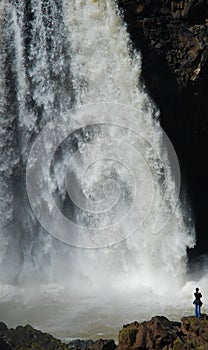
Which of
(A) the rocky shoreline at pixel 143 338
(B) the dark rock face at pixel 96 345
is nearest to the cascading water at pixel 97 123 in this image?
(B) the dark rock face at pixel 96 345

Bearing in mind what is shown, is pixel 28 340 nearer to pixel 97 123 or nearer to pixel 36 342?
pixel 36 342

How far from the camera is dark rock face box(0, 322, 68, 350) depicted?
12.3 meters

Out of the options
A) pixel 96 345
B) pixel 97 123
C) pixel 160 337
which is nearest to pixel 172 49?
pixel 97 123

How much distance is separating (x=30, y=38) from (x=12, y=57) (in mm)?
1043

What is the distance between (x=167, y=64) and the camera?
20.8 m

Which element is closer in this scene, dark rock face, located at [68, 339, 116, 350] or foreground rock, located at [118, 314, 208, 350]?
foreground rock, located at [118, 314, 208, 350]

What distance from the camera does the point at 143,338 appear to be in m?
11.6

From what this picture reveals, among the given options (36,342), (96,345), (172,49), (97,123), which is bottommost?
(96,345)

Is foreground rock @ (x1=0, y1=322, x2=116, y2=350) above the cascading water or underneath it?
underneath

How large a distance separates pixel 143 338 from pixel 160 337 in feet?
1.21

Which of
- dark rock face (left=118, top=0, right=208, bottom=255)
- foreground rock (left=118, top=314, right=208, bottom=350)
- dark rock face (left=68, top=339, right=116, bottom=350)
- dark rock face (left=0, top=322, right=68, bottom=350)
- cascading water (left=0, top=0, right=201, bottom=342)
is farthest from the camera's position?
cascading water (left=0, top=0, right=201, bottom=342)

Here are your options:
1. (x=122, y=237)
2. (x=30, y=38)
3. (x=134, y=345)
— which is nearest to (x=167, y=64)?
(x=30, y=38)

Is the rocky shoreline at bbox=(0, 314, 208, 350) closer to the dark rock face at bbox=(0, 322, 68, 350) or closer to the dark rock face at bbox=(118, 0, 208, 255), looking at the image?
the dark rock face at bbox=(0, 322, 68, 350)

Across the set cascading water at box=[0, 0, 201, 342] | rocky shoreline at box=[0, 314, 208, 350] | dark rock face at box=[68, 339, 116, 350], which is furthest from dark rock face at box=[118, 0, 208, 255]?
dark rock face at box=[68, 339, 116, 350]
